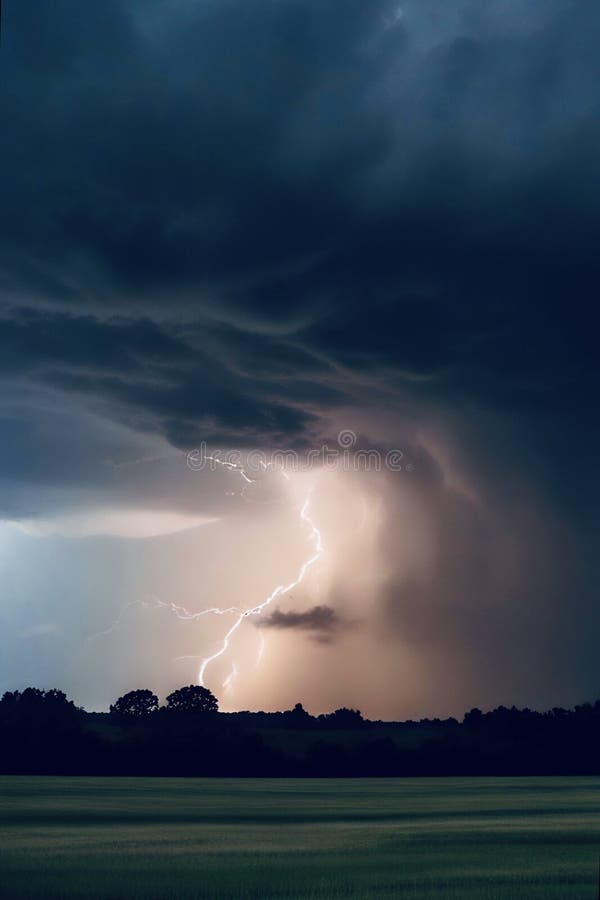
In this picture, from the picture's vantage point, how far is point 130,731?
113m

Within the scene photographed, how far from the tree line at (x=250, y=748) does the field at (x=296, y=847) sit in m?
40.9

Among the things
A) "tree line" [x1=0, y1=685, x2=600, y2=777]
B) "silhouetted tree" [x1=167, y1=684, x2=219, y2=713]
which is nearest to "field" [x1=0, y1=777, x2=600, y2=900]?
"tree line" [x1=0, y1=685, x2=600, y2=777]

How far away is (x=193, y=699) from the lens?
500 ft

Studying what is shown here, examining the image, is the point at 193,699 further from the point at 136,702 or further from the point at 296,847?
the point at 296,847

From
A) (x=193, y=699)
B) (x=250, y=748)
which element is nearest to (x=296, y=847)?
(x=250, y=748)

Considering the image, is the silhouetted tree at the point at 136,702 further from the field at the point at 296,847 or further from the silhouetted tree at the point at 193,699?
the field at the point at 296,847

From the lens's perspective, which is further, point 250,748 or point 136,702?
point 136,702

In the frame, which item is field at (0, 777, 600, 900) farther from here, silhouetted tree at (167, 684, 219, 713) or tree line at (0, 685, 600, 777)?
silhouetted tree at (167, 684, 219, 713)

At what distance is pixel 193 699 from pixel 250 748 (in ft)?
151

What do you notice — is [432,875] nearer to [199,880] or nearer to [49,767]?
[199,880]

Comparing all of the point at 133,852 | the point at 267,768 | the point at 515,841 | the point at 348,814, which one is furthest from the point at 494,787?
the point at 133,852

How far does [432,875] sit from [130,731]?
297ft

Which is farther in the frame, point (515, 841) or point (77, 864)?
point (515, 841)

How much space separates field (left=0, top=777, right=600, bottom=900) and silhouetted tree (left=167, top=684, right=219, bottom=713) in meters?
81.4
